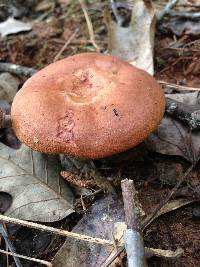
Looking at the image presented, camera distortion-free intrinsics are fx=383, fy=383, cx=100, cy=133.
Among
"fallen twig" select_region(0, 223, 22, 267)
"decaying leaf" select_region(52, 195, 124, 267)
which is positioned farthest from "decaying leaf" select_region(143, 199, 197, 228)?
"fallen twig" select_region(0, 223, 22, 267)

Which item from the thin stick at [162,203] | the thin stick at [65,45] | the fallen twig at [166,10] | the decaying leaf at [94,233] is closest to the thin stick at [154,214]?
the thin stick at [162,203]

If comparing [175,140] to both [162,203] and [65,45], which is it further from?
[65,45]

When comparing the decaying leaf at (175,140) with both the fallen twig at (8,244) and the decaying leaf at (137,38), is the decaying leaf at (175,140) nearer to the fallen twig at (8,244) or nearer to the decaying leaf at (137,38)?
the decaying leaf at (137,38)

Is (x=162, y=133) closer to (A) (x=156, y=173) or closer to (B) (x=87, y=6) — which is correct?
(A) (x=156, y=173)

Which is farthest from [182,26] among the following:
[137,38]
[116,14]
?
[116,14]

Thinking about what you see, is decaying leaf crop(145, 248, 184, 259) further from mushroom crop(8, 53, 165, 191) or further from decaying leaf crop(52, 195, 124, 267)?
mushroom crop(8, 53, 165, 191)

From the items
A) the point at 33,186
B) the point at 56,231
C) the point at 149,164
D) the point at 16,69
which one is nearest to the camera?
the point at 56,231
